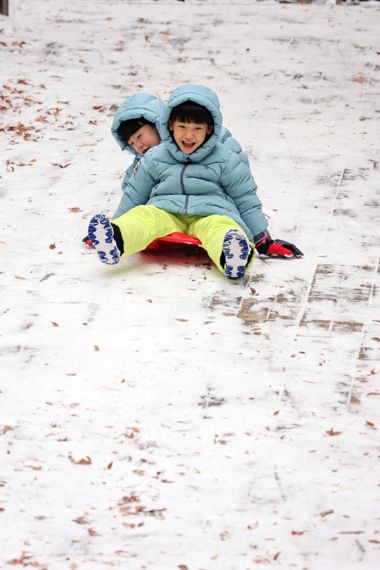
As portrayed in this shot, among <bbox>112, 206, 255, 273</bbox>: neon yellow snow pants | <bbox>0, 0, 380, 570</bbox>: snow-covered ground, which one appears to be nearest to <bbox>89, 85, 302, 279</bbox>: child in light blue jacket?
<bbox>112, 206, 255, 273</bbox>: neon yellow snow pants

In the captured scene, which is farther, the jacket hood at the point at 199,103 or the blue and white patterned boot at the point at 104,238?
the jacket hood at the point at 199,103

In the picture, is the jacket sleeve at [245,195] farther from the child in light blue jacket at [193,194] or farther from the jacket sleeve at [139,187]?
the jacket sleeve at [139,187]

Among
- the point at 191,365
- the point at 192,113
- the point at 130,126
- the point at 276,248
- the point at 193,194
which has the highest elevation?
the point at 192,113

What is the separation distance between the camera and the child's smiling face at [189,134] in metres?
4.96

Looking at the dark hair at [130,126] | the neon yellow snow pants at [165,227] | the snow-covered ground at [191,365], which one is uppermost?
the dark hair at [130,126]

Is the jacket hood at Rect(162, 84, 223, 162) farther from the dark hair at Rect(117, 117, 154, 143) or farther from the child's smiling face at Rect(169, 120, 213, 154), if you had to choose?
the dark hair at Rect(117, 117, 154, 143)

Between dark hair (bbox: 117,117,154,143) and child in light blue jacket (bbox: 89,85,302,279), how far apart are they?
0.73 ft

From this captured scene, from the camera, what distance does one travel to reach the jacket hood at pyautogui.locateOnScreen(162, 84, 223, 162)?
4883 mm

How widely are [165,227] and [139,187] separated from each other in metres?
0.34

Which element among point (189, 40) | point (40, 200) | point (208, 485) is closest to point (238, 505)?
point (208, 485)

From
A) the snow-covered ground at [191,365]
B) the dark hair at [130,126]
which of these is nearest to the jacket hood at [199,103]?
the dark hair at [130,126]

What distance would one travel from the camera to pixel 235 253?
472 centimetres

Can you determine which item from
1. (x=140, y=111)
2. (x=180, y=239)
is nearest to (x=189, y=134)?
(x=140, y=111)

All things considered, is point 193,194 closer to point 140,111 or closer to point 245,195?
point 245,195
